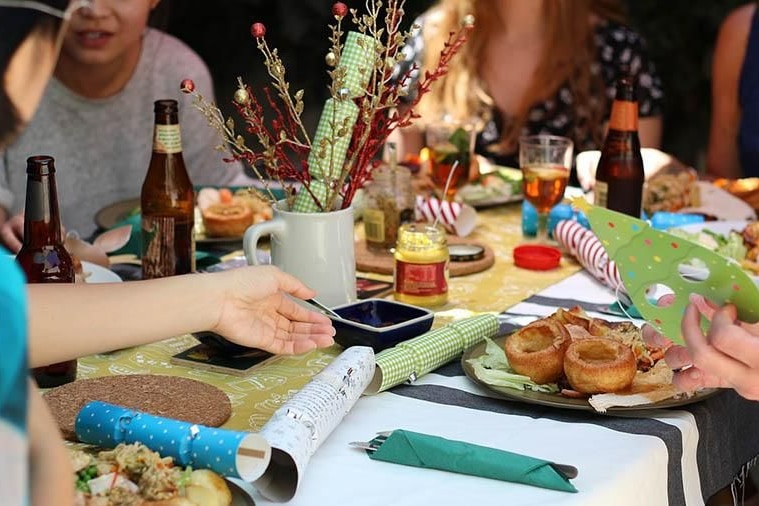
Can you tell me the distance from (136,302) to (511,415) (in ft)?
1.75

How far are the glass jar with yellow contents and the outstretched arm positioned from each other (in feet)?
1.36

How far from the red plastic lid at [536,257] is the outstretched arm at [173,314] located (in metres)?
0.78

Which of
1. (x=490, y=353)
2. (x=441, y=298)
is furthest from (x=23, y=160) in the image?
(x=490, y=353)

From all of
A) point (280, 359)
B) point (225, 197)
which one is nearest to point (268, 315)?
point (280, 359)

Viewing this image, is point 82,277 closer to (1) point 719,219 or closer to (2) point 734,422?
(2) point 734,422

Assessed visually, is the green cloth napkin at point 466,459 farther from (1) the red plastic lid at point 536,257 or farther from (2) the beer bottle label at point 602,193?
(2) the beer bottle label at point 602,193

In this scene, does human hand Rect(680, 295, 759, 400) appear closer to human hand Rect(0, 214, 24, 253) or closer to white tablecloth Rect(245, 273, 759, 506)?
white tablecloth Rect(245, 273, 759, 506)

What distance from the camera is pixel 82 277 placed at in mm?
1866

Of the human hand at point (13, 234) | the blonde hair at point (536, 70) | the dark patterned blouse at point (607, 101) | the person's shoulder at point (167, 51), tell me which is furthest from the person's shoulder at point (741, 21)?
the human hand at point (13, 234)

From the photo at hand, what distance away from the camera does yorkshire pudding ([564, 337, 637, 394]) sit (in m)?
1.50

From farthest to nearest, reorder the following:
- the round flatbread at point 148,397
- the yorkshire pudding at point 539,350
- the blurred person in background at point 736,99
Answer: the blurred person in background at point 736,99, the yorkshire pudding at point 539,350, the round flatbread at point 148,397

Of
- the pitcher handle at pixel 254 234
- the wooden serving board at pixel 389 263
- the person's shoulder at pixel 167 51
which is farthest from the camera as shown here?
the person's shoulder at pixel 167 51

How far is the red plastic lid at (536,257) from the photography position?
7.50 ft

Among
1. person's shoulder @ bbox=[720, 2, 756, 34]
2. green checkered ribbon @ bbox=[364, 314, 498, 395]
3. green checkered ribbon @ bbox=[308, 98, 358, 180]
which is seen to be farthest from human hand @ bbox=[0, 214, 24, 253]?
person's shoulder @ bbox=[720, 2, 756, 34]
